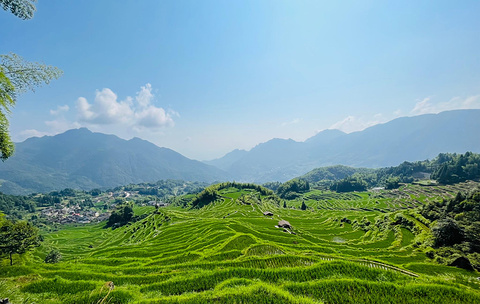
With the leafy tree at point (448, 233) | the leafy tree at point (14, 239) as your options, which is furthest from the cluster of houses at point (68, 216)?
the leafy tree at point (448, 233)

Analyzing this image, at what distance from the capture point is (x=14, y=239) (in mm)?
29422

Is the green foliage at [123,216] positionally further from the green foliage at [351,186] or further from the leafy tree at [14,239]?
the green foliage at [351,186]

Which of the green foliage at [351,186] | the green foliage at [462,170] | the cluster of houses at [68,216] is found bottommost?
the cluster of houses at [68,216]

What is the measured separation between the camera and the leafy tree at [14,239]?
28.9 meters

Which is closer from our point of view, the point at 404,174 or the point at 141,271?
the point at 141,271

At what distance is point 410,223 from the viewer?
41.2 m

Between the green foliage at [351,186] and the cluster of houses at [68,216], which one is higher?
the green foliage at [351,186]

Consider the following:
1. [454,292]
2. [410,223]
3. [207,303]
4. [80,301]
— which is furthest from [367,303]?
[410,223]

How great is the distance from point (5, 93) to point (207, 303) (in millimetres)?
15103

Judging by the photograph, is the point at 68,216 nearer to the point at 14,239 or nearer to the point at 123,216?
the point at 123,216

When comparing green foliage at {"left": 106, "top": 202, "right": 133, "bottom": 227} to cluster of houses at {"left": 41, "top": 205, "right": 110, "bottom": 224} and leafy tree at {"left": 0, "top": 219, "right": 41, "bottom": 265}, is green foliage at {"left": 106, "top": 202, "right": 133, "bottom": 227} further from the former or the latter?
leafy tree at {"left": 0, "top": 219, "right": 41, "bottom": 265}

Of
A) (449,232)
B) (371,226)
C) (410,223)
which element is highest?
(449,232)

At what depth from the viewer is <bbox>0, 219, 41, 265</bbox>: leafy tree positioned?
28922 millimetres

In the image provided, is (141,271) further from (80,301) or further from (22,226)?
(22,226)
